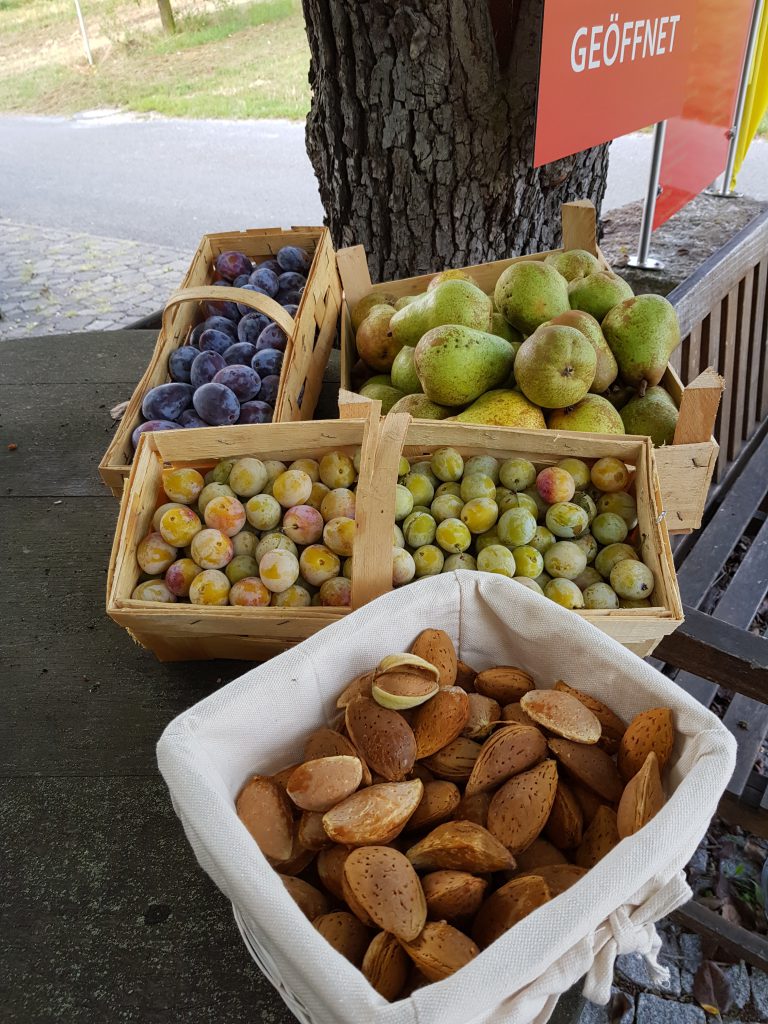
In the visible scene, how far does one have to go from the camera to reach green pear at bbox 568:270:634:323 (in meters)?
1.51

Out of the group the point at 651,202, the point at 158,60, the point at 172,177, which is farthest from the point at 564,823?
the point at 158,60

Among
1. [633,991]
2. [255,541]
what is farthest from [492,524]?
[633,991]

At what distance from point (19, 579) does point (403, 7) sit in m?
1.55

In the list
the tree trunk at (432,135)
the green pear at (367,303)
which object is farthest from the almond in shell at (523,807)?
the tree trunk at (432,135)

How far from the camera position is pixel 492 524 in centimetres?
110

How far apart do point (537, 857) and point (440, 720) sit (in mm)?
163

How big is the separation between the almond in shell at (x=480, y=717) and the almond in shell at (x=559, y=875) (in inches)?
6.4

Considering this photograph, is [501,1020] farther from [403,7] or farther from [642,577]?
[403,7]

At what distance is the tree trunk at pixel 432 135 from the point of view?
1.78 m

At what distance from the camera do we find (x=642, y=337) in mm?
1390

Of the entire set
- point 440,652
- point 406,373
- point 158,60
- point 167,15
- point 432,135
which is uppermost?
point 167,15

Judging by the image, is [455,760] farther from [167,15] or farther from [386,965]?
[167,15]

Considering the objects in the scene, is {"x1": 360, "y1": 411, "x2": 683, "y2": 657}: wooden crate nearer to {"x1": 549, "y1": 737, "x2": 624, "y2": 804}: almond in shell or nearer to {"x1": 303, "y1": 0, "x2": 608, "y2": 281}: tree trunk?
{"x1": 549, "y1": 737, "x2": 624, "y2": 804}: almond in shell

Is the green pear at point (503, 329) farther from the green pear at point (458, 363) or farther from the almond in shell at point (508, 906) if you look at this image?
the almond in shell at point (508, 906)
